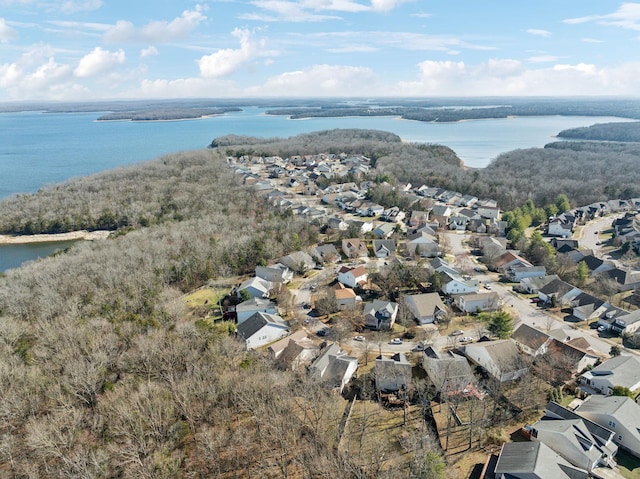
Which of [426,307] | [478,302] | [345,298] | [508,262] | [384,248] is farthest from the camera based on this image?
[384,248]

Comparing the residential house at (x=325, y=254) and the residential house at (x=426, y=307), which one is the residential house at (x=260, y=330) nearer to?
the residential house at (x=426, y=307)

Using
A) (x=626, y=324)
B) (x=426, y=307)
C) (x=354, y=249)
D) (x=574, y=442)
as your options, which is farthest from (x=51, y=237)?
(x=626, y=324)

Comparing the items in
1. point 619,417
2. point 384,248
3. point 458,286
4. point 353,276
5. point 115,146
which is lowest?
point 619,417

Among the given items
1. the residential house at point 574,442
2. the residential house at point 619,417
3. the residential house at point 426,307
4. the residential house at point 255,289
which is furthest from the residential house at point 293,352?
the residential house at point 619,417

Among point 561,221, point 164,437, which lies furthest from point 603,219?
point 164,437

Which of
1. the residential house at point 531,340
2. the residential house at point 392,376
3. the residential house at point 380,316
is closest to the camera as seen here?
the residential house at point 392,376

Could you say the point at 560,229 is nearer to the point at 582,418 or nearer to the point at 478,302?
the point at 478,302

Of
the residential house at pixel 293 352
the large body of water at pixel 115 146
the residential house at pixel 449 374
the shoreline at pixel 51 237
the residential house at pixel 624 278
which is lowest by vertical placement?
the shoreline at pixel 51 237

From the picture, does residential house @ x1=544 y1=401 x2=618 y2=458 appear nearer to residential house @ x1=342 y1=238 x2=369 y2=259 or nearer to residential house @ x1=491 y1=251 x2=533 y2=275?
residential house @ x1=491 y1=251 x2=533 y2=275
